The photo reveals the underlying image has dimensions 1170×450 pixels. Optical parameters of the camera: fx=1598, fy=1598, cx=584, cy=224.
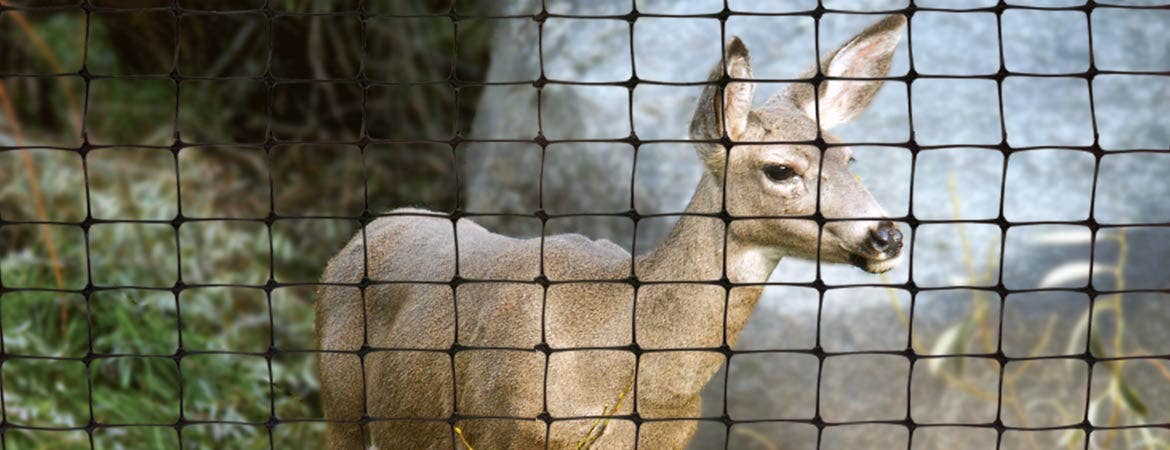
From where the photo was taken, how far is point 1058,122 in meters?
4.68

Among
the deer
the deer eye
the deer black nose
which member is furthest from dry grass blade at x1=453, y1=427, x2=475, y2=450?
the deer black nose

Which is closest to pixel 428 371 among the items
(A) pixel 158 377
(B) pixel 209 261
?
(A) pixel 158 377

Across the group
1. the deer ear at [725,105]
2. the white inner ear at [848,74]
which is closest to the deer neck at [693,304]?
the deer ear at [725,105]

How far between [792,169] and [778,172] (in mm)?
28

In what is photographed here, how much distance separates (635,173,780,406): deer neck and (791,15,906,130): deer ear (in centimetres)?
31

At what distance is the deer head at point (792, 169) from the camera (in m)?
2.97

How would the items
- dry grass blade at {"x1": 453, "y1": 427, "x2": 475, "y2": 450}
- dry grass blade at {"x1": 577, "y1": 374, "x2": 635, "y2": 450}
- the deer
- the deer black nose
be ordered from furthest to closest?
dry grass blade at {"x1": 453, "y1": 427, "x2": 475, "y2": 450}, dry grass blade at {"x1": 577, "y1": 374, "x2": 635, "y2": 450}, the deer, the deer black nose

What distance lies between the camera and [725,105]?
120 inches

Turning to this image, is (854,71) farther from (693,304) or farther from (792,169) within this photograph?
(693,304)

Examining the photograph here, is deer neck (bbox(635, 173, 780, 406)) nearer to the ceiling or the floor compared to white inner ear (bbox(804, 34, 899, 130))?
nearer to the floor

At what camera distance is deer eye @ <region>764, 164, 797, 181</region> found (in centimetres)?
307

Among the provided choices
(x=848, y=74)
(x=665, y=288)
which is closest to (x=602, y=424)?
(x=665, y=288)

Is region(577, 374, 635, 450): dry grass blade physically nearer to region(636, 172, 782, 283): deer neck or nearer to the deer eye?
region(636, 172, 782, 283): deer neck

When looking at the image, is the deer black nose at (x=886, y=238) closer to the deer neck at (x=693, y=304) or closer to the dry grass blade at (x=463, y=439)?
the deer neck at (x=693, y=304)
